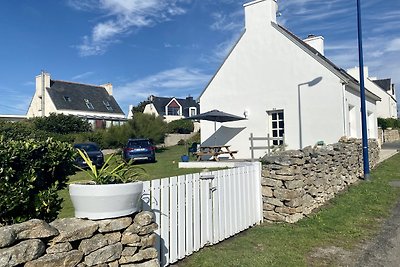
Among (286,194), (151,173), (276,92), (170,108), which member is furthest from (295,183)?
(170,108)

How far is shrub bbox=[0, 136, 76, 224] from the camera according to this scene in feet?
9.76

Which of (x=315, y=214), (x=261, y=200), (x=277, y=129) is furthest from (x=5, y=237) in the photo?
(x=277, y=129)

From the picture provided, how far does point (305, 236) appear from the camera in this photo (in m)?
5.77

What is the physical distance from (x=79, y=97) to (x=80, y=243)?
4361 cm

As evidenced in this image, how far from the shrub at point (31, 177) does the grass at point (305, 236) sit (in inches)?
79.3

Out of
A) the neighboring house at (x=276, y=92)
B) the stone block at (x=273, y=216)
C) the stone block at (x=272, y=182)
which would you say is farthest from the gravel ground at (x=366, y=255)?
the neighboring house at (x=276, y=92)

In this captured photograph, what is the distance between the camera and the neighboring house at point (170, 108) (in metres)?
56.0

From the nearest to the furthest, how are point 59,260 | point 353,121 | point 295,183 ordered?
point 59,260 → point 295,183 → point 353,121

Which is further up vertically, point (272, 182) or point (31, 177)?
point (31, 177)

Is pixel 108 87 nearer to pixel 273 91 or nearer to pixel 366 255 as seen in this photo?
pixel 273 91

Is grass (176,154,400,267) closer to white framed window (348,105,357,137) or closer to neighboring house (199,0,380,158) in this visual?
neighboring house (199,0,380,158)

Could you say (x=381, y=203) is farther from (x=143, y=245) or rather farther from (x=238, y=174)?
(x=143, y=245)

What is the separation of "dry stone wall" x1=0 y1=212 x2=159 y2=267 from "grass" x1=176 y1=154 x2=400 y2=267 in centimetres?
122

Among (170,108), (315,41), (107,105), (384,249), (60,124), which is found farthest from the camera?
(170,108)
